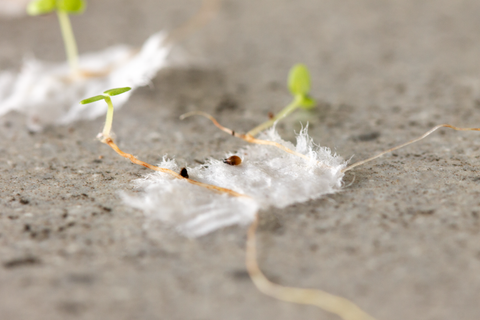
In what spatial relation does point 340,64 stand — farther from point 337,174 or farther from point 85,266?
point 85,266

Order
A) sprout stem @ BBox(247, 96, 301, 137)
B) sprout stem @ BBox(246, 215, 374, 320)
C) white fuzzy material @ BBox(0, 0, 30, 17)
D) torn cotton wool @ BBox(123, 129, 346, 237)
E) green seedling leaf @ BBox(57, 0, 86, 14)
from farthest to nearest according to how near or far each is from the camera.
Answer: white fuzzy material @ BBox(0, 0, 30, 17) < green seedling leaf @ BBox(57, 0, 86, 14) < sprout stem @ BBox(247, 96, 301, 137) < torn cotton wool @ BBox(123, 129, 346, 237) < sprout stem @ BBox(246, 215, 374, 320)

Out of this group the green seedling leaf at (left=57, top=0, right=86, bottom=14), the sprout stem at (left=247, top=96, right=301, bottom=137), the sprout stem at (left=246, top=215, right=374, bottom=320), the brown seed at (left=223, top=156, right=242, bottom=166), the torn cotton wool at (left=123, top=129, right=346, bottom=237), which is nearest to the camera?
the sprout stem at (left=246, top=215, right=374, bottom=320)

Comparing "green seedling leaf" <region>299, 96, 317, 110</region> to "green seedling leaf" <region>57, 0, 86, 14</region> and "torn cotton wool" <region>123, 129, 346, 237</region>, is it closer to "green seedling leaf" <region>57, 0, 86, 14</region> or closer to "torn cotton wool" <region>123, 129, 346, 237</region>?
"torn cotton wool" <region>123, 129, 346, 237</region>

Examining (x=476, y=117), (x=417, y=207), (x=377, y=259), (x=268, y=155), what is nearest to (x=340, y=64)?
(x=476, y=117)

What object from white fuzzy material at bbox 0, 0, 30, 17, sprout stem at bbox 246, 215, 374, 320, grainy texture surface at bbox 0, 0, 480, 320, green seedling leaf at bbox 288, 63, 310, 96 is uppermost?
white fuzzy material at bbox 0, 0, 30, 17

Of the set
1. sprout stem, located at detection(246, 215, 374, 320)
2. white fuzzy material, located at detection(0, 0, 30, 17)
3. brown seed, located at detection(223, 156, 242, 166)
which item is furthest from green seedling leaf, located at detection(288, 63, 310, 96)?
white fuzzy material, located at detection(0, 0, 30, 17)

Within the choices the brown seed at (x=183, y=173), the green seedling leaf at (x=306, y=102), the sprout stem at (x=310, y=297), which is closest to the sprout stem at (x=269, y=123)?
the green seedling leaf at (x=306, y=102)
